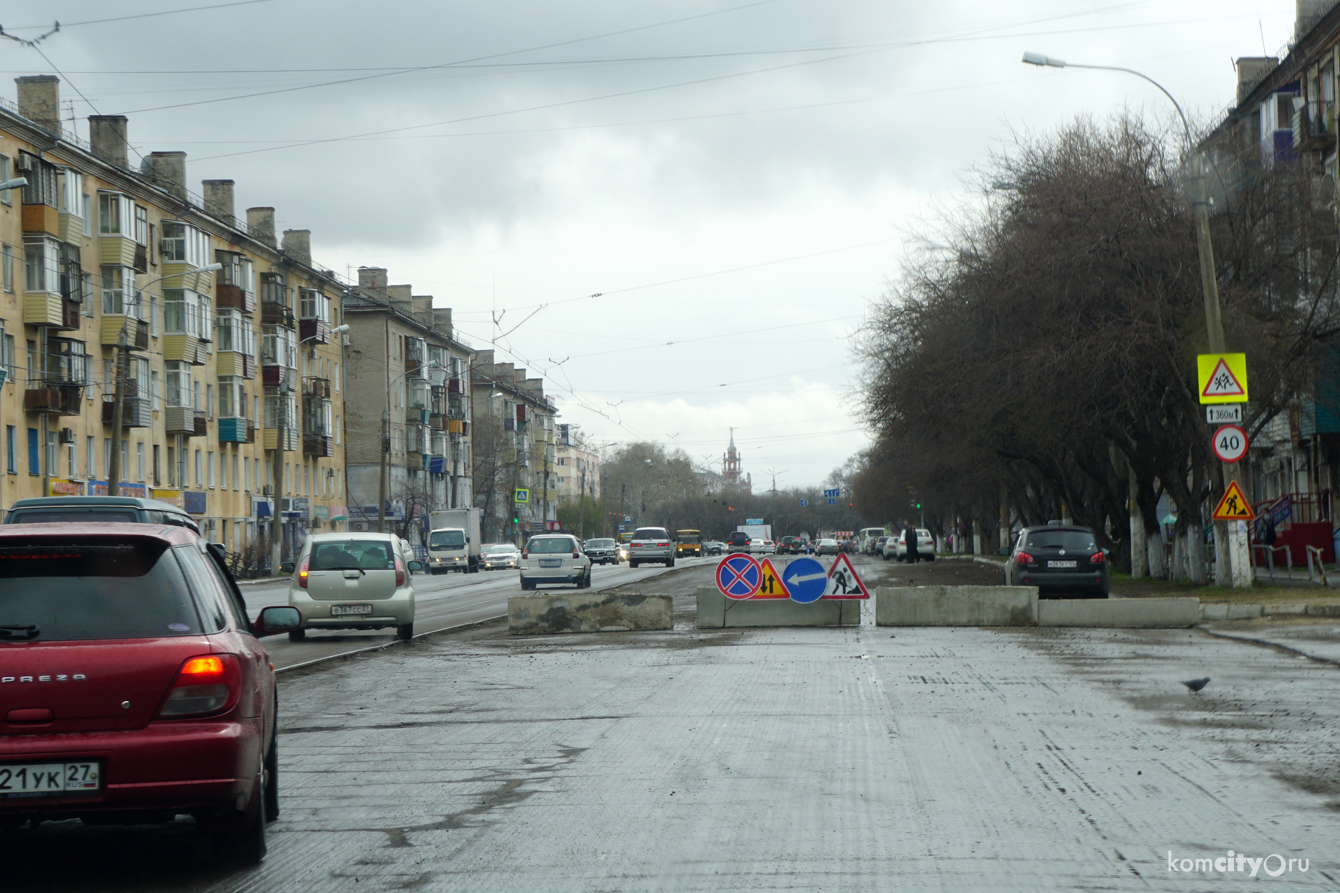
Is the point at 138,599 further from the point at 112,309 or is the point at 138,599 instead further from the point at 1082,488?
the point at 112,309

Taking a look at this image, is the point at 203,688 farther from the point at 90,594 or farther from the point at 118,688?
the point at 90,594

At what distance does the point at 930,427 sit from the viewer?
40000mm

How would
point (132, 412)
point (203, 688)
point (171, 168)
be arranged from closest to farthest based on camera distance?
point (203, 688) → point (132, 412) → point (171, 168)

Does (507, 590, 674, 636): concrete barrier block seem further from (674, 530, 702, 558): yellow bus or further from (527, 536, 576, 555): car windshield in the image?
(674, 530, 702, 558): yellow bus

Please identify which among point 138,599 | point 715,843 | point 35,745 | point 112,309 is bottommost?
point 715,843

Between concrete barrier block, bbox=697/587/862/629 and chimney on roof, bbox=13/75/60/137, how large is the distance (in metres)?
40.6

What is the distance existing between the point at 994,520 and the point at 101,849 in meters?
86.0

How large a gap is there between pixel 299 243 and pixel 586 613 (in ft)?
219

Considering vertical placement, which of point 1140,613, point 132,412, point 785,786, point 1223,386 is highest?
point 132,412

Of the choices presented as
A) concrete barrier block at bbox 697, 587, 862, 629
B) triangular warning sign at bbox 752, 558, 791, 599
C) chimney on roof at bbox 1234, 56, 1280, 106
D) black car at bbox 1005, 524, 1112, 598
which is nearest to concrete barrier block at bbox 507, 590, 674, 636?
concrete barrier block at bbox 697, 587, 862, 629

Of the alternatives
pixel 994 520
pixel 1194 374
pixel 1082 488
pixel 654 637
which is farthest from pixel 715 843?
pixel 994 520

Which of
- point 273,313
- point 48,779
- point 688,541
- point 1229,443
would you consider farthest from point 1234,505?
point 688,541

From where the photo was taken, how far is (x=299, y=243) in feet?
283

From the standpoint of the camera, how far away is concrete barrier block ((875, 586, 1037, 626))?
23.5 m
